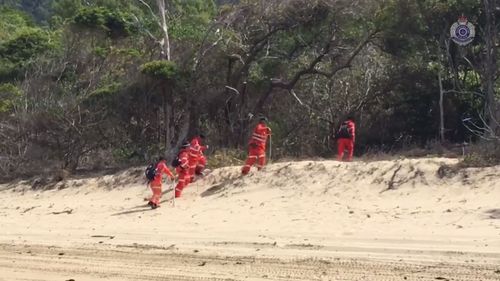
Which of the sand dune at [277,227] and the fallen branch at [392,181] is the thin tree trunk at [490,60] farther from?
the fallen branch at [392,181]

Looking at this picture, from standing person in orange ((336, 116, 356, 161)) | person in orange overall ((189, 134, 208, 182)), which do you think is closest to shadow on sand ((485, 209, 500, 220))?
standing person in orange ((336, 116, 356, 161))

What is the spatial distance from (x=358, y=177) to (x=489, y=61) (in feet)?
19.5

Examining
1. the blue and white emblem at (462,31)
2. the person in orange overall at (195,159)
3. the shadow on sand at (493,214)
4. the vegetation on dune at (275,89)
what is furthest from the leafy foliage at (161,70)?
the shadow on sand at (493,214)

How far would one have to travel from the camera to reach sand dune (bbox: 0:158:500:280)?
10.1 m

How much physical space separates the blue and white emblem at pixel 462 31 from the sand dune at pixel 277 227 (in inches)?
184

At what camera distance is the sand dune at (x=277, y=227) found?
10125 mm

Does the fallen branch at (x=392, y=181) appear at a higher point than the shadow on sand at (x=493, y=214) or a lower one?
higher

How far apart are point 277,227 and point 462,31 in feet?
28.4

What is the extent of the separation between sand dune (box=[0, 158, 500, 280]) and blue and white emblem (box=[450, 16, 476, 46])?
468cm

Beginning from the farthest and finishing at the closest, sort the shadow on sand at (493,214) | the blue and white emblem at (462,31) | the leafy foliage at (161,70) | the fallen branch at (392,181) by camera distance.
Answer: the leafy foliage at (161,70), the blue and white emblem at (462,31), the fallen branch at (392,181), the shadow on sand at (493,214)

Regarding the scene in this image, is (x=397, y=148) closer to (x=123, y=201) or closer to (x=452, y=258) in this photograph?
(x=123, y=201)

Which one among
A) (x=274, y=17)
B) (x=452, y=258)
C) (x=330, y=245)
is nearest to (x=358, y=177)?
(x=330, y=245)

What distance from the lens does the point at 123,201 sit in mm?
19797

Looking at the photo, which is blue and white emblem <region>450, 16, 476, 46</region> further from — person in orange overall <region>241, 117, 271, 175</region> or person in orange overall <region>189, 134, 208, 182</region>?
person in orange overall <region>189, 134, 208, 182</region>
